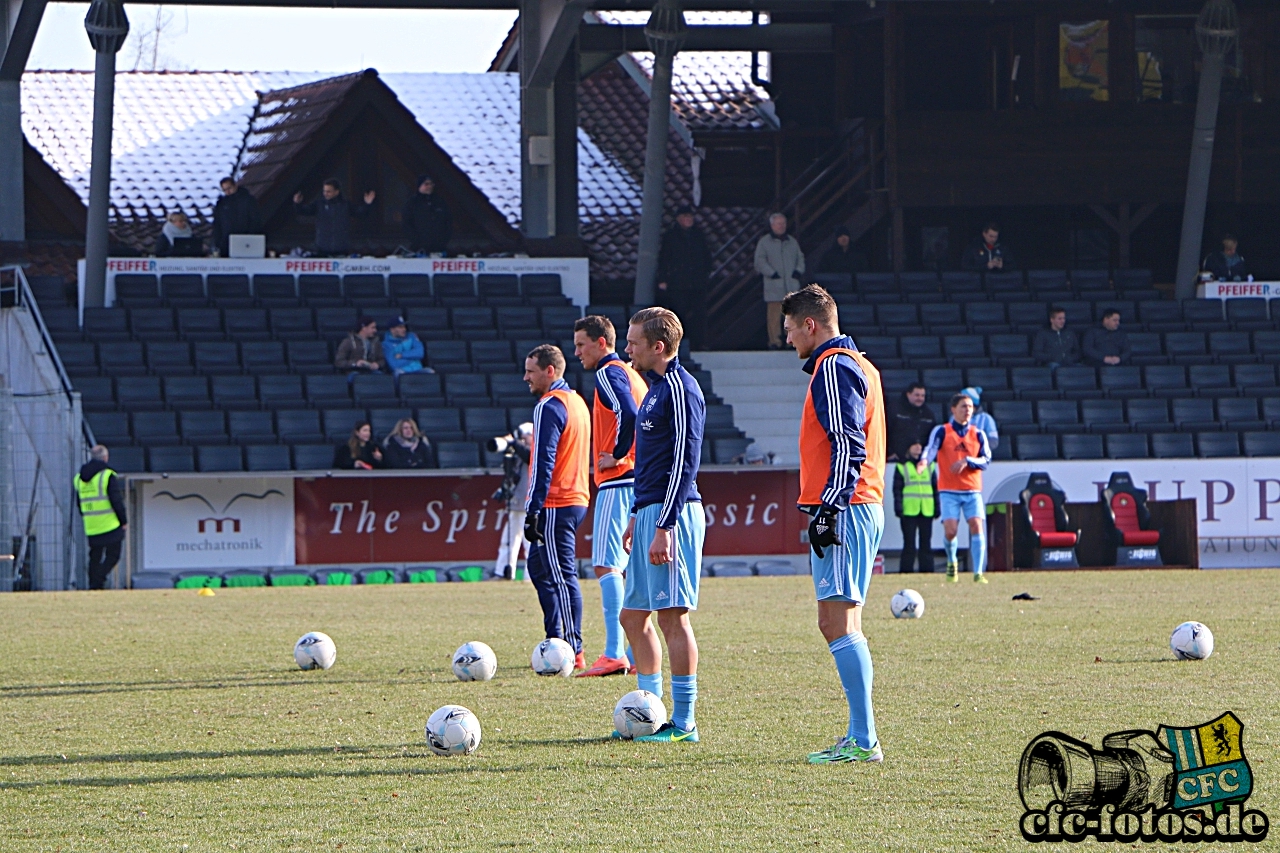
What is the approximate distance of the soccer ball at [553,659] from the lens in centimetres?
1076

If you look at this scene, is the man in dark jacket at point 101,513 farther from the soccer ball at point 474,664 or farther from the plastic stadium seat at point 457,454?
the soccer ball at point 474,664

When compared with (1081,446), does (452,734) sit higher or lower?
lower

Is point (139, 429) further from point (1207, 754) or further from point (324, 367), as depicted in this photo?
point (1207, 754)

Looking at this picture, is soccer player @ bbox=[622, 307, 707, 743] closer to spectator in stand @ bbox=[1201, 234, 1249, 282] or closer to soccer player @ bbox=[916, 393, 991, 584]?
soccer player @ bbox=[916, 393, 991, 584]

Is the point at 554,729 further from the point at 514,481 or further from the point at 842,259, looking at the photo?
the point at 842,259

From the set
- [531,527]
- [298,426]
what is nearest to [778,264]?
[298,426]

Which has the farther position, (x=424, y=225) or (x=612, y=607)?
(x=424, y=225)

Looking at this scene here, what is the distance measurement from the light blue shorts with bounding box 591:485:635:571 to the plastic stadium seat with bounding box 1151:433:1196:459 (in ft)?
49.5

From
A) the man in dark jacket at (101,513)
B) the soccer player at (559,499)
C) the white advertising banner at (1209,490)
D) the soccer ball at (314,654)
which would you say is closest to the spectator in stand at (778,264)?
the white advertising banner at (1209,490)

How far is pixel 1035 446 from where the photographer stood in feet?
79.0

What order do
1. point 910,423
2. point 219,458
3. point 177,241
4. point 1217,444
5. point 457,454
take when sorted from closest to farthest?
1. point 219,458
2. point 457,454
3. point 910,423
4. point 1217,444
5. point 177,241

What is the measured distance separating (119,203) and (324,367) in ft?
39.0

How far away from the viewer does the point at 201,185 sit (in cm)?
3519

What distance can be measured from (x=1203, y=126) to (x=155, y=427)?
16466 millimetres
